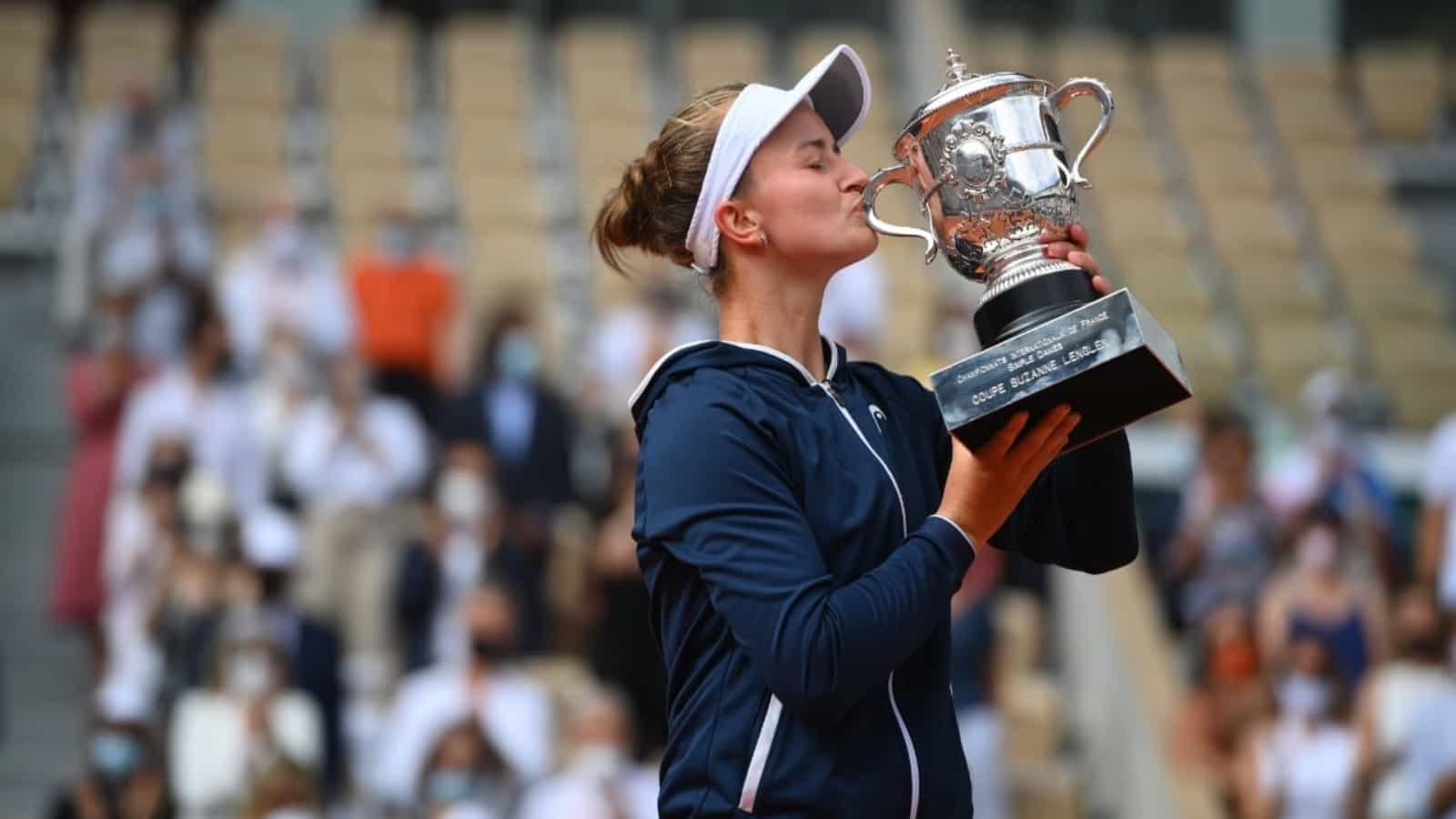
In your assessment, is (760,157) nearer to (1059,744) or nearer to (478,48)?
(1059,744)

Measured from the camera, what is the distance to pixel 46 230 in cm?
981

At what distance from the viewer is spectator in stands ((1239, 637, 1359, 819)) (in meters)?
6.56

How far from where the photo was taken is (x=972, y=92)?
2408 mm

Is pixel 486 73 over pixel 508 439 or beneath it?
over

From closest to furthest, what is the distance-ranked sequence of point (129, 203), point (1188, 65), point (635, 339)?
point (635, 339)
point (129, 203)
point (1188, 65)

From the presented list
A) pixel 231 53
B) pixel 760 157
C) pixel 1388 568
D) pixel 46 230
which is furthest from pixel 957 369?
pixel 231 53

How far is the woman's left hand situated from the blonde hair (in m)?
0.38

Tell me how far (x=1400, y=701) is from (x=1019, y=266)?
14.7ft

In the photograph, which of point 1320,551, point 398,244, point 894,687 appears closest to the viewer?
point 894,687

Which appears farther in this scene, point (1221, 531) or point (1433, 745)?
point (1221, 531)

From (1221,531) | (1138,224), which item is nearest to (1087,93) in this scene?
(1221,531)

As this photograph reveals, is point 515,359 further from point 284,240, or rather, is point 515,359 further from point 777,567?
point 777,567

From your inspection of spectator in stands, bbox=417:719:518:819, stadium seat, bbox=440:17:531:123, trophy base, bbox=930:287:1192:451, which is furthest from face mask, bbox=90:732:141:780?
stadium seat, bbox=440:17:531:123

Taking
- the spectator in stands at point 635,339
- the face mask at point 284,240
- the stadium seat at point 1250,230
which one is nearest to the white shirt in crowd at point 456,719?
the spectator in stands at point 635,339
